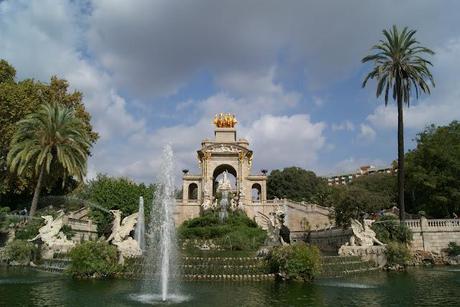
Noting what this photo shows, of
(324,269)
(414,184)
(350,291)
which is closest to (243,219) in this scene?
(414,184)

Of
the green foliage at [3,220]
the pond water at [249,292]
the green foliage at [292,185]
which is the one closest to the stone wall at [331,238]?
the pond water at [249,292]

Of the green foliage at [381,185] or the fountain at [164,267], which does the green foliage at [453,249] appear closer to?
the fountain at [164,267]

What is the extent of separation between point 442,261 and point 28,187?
33.7 m

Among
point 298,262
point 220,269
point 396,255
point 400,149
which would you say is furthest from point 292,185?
point 298,262

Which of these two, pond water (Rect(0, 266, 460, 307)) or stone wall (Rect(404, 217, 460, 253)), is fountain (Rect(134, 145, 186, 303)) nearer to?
pond water (Rect(0, 266, 460, 307))

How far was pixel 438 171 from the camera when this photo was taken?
119ft

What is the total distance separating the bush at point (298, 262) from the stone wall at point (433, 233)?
608 inches

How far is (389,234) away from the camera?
2883cm

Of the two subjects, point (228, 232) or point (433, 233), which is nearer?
point (433, 233)

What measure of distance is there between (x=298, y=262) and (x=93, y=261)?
8.56m

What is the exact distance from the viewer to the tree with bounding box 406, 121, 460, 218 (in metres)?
35.2

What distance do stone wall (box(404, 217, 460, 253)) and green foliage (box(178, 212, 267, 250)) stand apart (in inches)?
542

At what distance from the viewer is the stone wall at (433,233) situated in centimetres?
3062

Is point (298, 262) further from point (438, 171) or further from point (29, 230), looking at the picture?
point (438, 171)
